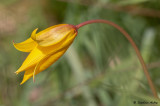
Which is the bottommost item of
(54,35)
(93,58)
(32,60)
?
(32,60)

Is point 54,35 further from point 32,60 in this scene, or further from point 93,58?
point 93,58

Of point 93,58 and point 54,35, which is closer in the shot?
point 54,35

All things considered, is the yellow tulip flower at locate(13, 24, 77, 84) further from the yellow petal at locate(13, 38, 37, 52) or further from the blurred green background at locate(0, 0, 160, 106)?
the blurred green background at locate(0, 0, 160, 106)

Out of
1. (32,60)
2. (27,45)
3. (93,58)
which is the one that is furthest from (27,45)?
(93,58)

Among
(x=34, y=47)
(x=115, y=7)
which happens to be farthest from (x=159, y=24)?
(x=34, y=47)

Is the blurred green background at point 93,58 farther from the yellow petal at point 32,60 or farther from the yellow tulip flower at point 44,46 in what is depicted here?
the yellow petal at point 32,60

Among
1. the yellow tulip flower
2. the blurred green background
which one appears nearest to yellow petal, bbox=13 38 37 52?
the yellow tulip flower

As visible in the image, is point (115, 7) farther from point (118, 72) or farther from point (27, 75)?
point (27, 75)

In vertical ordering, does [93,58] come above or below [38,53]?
above
